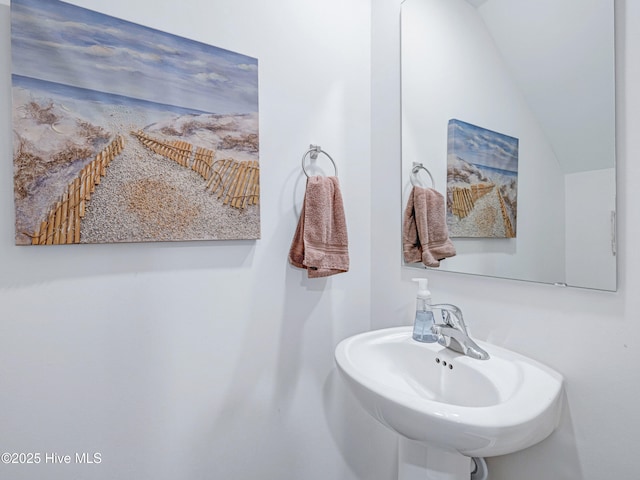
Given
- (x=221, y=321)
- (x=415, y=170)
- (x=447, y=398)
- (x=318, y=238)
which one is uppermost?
(x=415, y=170)

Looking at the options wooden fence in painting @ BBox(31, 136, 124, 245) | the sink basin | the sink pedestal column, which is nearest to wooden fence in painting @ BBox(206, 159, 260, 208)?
wooden fence in painting @ BBox(31, 136, 124, 245)

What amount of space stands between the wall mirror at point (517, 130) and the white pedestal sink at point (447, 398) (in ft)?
0.90

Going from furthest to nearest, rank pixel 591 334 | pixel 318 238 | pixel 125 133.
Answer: pixel 318 238, pixel 125 133, pixel 591 334

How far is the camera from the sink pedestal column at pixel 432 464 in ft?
2.82

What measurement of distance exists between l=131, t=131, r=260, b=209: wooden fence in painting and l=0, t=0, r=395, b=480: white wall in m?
0.06

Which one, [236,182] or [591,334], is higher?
[236,182]

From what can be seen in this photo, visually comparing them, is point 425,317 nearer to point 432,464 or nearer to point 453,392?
point 453,392

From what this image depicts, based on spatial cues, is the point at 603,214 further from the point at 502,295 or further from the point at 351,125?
the point at 351,125

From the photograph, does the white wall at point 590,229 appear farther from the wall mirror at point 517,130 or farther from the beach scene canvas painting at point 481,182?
the beach scene canvas painting at point 481,182

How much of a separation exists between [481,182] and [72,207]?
1210 mm

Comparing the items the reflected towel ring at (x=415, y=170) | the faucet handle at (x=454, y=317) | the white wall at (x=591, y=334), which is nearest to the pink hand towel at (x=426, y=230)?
the reflected towel ring at (x=415, y=170)

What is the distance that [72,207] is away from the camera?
2.89ft

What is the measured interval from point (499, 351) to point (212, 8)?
4.63 ft

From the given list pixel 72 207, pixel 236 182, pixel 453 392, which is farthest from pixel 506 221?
pixel 72 207
